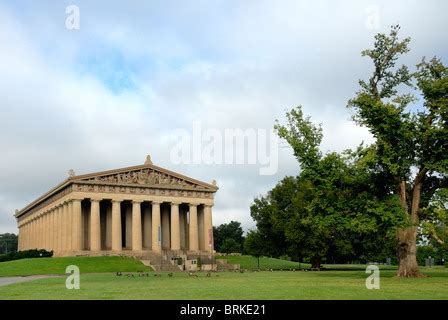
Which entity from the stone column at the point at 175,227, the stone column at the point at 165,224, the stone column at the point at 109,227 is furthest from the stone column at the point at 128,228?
the stone column at the point at 175,227

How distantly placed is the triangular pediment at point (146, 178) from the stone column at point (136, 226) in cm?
341

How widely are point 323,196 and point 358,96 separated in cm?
803

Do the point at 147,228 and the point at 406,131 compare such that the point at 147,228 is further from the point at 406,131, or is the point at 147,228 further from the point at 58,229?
the point at 406,131

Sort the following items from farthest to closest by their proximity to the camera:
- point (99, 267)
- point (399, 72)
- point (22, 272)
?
point (99, 267), point (22, 272), point (399, 72)

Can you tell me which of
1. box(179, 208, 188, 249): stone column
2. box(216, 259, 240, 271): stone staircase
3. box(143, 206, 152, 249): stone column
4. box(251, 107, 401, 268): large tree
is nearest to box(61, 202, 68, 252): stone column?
box(143, 206, 152, 249): stone column

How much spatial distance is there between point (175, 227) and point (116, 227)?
34.2 feet

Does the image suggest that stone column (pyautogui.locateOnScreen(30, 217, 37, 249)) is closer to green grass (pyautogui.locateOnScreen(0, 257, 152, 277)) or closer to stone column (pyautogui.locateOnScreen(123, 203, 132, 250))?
stone column (pyautogui.locateOnScreen(123, 203, 132, 250))

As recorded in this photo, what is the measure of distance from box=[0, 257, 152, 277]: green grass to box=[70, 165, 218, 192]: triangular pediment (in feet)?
52.9

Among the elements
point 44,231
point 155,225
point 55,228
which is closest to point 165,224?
point 155,225

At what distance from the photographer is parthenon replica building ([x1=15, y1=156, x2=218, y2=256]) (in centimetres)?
8419

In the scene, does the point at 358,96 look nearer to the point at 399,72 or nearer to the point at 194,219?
the point at 399,72

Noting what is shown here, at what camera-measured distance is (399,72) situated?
4262cm

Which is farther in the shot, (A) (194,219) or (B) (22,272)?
(A) (194,219)
